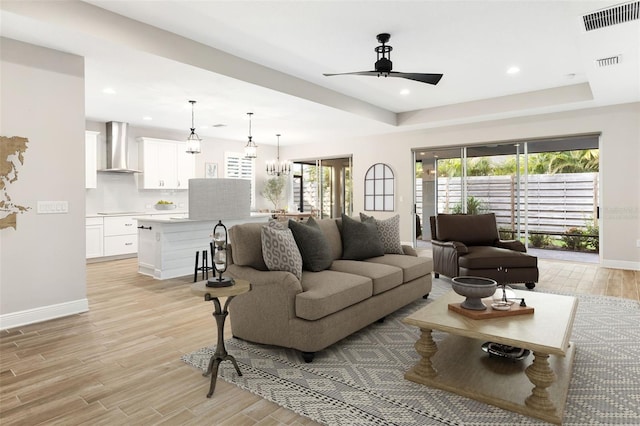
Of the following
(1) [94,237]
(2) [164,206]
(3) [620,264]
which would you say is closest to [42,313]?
(1) [94,237]

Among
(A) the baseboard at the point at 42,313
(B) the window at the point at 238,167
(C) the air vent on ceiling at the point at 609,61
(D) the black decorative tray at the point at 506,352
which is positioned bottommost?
(A) the baseboard at the point at 42,313

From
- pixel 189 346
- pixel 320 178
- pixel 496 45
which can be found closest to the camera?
pixel 189 346

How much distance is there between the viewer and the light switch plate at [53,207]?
3585mm

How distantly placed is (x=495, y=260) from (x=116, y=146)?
674 centimetres

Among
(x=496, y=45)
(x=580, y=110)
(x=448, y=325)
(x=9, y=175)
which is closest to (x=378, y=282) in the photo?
(x=448, y=325)

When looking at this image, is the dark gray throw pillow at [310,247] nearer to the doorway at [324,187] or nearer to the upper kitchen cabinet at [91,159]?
the upper kitchen cabinet at [91,159]

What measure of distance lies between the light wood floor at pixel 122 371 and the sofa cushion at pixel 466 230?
59.6 inches

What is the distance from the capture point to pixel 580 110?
627 cm

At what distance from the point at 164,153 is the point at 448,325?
285 inches

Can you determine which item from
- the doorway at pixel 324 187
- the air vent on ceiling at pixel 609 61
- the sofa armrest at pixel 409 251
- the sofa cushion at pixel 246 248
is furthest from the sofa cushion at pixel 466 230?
the doorway at pixel 324 187

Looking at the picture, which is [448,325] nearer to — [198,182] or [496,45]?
[198,182]

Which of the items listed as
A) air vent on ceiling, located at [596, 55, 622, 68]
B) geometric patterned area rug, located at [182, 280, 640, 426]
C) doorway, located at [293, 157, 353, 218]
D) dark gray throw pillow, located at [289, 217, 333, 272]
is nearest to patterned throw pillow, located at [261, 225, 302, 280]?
dark gray throw pillow, located at [289, 217, 333, 272]

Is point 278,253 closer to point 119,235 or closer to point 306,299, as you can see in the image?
point 306,299

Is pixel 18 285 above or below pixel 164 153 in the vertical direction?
below
